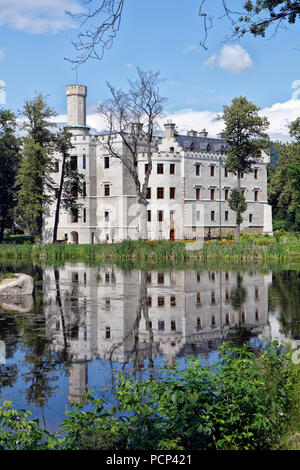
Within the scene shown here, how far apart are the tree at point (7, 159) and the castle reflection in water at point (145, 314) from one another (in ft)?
90.7

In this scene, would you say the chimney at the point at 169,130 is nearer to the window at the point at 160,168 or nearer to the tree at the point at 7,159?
the window at the point at 160,168

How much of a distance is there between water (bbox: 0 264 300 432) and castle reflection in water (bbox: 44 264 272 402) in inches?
0.9

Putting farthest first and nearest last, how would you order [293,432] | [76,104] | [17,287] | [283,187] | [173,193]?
[283,187] → [76,104] → [173,193] → [17,287] → [293,432]

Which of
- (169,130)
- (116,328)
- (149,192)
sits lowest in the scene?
(116,328)

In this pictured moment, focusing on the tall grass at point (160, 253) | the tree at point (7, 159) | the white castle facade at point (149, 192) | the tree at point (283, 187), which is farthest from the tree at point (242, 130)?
the tree at point (7, 159)

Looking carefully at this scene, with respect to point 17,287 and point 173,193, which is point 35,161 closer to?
point 173,193

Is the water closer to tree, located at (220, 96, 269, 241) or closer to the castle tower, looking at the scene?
tree, located at (220, 96, 269, 241)

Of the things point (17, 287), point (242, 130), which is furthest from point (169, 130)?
point (17, 287)

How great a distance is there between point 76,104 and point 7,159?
33.4 ft

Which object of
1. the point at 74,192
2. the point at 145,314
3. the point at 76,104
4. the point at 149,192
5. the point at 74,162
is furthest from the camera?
the point at 74,192

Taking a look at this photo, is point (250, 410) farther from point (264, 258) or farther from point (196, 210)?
point (196, 210)

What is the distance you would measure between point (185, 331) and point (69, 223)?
152 feet

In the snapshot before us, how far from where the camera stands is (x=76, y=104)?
196 ft

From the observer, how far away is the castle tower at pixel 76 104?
5969 centimetres
